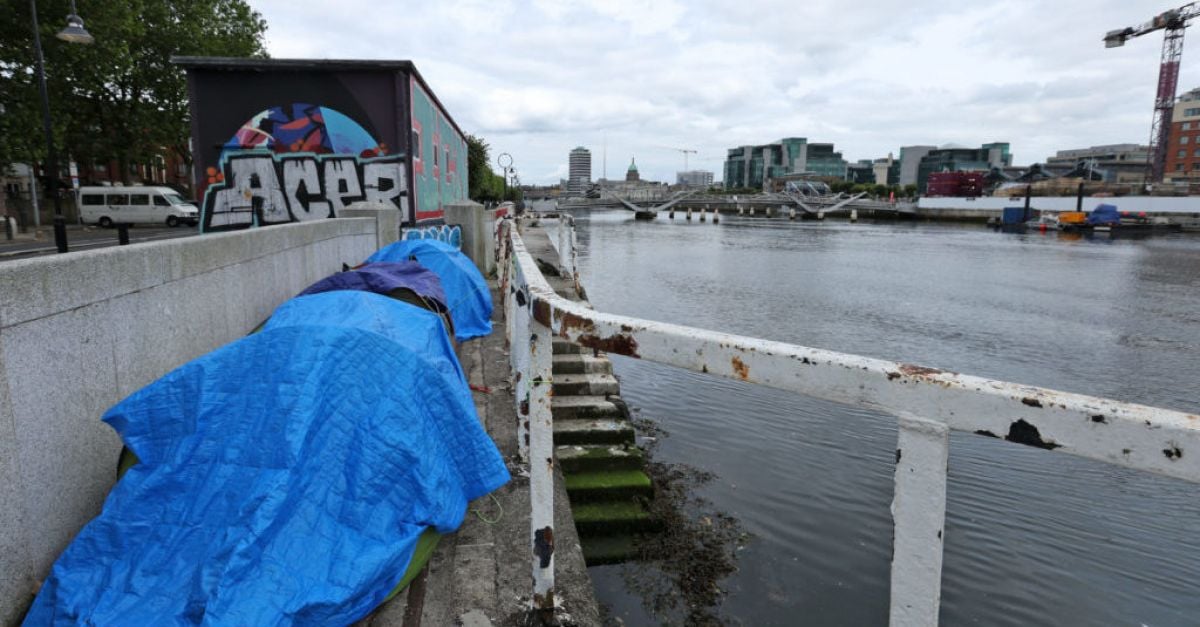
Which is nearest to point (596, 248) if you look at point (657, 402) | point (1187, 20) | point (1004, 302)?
point (1004, 302)

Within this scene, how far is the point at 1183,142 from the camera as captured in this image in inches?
4114

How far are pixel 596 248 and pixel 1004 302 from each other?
2505 cm

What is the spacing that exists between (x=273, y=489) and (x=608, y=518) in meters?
3.07

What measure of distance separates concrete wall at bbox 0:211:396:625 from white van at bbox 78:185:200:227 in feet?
103

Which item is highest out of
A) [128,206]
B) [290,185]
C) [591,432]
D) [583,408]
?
[290,185]

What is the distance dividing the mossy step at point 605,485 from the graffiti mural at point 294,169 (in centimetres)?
929

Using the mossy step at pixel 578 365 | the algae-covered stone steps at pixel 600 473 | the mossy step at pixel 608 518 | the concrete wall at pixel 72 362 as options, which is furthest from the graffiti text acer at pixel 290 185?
the mossy step at pixel 608 518

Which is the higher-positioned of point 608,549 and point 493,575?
point 493,575

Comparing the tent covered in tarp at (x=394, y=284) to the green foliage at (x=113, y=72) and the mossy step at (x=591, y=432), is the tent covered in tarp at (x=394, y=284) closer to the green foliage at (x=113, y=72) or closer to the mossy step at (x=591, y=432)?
the mossy step at (x=591, y=432)

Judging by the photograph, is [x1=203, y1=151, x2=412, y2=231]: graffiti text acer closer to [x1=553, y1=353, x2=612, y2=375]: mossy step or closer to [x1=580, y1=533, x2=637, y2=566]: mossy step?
[x1=553, y1=353, x2=612, y2=375]: mossy step

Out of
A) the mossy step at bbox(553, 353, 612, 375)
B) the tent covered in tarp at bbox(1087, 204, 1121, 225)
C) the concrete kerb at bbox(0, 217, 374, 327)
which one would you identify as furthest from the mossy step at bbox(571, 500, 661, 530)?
the tent covered in tarp at bbox(1087, 204, 1121, 225)

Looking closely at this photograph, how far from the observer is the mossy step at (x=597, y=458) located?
533 centimetres

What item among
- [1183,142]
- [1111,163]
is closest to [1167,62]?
[1183,142]

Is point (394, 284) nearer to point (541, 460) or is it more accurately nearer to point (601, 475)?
point (601, 475)
